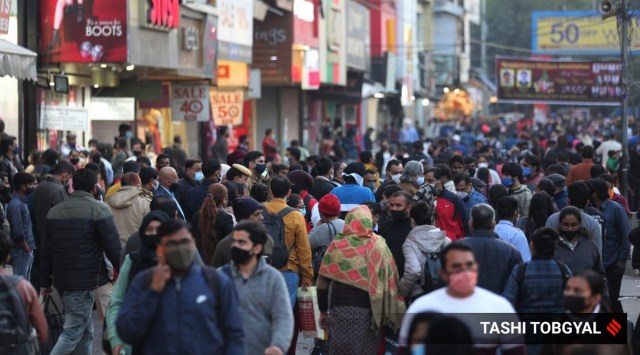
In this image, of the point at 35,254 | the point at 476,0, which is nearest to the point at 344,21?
the point at 35,254

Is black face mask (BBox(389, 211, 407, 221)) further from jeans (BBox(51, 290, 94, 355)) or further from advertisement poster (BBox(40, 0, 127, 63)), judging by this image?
advertisement poster (BBox(40, 0, 127, 63))

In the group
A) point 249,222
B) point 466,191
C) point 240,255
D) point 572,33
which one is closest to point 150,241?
point 249,222

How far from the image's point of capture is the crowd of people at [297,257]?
7.36m

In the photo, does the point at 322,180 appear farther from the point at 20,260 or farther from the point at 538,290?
the point at 538,290

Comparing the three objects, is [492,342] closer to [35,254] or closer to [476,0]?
[35,254]

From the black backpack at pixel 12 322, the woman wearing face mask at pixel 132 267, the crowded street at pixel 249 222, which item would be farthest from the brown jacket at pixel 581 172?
the black backpack at pixel 12 322

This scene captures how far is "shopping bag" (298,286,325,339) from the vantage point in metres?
11.1

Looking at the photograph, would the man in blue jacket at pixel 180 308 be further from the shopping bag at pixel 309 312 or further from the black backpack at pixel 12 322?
the shopping bag at pixel 309 312

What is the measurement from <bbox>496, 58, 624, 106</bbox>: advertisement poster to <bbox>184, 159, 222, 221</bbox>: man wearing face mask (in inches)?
824

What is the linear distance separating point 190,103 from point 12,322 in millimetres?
20994

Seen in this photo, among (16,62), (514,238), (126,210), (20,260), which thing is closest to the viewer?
(514,238)

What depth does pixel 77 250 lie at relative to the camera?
11.4 m

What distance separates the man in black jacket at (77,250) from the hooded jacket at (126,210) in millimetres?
1250

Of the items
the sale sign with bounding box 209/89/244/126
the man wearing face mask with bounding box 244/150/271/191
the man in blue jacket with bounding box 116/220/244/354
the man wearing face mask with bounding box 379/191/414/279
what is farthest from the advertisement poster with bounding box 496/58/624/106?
the man in blue jacket with bounding box 116/220/244/354
